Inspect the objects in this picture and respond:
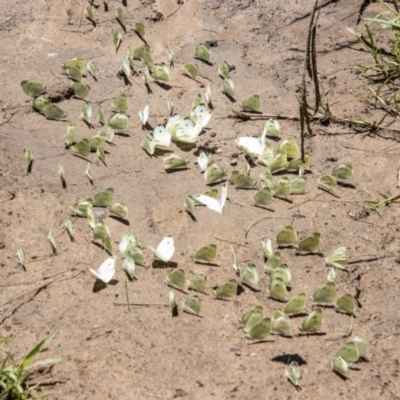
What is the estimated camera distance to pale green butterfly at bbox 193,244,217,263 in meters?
2.85

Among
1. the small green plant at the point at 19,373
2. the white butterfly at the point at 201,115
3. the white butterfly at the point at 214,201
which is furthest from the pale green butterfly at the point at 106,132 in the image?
the small green plant at the point at 19,373

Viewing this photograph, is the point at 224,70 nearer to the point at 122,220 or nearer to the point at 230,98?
the point at 230,98

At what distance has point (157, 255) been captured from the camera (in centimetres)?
285

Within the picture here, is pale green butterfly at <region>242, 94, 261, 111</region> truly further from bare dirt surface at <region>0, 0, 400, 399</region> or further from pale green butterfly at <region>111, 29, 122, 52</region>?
pale green butterfly at <region>111, 29, 122, 52</region>

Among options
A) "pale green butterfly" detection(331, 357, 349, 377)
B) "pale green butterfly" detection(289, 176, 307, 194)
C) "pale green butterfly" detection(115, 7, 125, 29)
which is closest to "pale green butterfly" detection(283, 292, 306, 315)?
"pale green butterfly" detection(331, 357, 349, 377)

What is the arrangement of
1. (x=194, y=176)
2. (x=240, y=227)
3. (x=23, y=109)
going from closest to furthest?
1. (x=240, y=227)
2. (x=194, y=176)
3. (x=23, y=109)

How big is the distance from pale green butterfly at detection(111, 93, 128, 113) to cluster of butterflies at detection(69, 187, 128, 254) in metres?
0.69

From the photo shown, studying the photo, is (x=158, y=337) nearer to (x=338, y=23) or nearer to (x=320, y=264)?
(x=320, y=264)

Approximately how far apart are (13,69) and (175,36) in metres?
0.93

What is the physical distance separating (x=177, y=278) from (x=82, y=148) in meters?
0.96

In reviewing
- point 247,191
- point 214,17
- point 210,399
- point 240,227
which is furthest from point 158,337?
point 214,17

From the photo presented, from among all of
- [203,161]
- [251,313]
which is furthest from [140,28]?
[251,313]

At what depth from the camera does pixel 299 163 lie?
3.33 m

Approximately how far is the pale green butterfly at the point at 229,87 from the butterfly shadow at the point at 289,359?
1686mm
